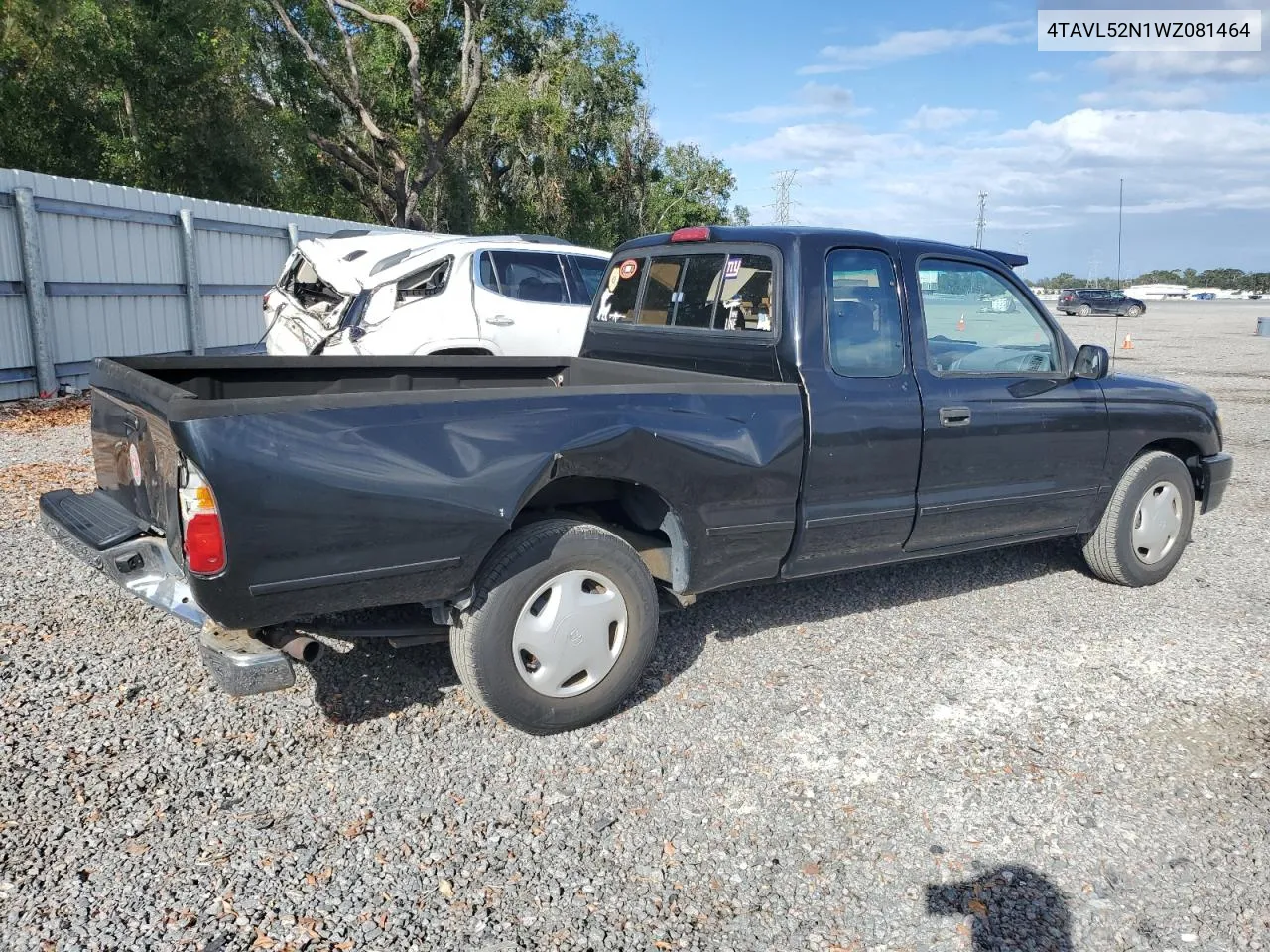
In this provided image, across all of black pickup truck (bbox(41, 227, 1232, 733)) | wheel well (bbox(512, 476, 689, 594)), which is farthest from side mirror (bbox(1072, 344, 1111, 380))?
wheel well (bbox(512, 476, 689, 594))

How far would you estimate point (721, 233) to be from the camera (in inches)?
175

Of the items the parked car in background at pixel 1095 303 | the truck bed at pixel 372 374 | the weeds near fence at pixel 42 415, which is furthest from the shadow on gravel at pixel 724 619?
the parked car in background at pixel 1095 303

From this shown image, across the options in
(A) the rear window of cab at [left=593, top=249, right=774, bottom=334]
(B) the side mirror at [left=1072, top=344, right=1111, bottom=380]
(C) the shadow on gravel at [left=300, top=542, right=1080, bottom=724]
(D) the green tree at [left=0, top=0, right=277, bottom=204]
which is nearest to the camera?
(C) the shadow on gravel at [left=300, top=542, right=1080, bottom=724]

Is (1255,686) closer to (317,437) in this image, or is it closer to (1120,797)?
(1120,797)

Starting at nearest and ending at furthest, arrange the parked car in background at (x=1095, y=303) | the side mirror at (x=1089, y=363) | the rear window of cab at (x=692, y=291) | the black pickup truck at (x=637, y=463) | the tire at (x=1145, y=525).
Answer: the black pickup truck at (x=637, y=463) → the rear window of cab at (x=692, y=291) → the side mirror at (x=1089, y=363) → the tire at (x=1145, y=525) → the parked car in background at (x=1095, y=303)

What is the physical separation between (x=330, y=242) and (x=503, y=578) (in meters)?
6.72

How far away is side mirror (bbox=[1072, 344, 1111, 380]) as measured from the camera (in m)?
4.77

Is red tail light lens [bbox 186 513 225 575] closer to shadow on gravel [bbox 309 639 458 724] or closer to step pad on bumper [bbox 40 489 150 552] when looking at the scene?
step pad on bumper [bbox 40 489 150 552]

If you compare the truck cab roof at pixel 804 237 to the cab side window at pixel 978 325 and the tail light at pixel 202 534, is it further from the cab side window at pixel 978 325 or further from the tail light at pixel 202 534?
the tail light at pixel 202 534

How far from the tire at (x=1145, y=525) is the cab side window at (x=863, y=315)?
1.81m

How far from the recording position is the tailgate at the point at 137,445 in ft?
9.77

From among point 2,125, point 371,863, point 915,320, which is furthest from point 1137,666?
point 2,125

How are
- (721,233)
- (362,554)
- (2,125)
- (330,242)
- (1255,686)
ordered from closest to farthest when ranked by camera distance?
(362,554)
(1255,686)
(721,233)
(330,242)
(2,125)

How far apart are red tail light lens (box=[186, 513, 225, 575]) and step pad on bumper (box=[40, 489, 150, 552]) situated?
720mm
